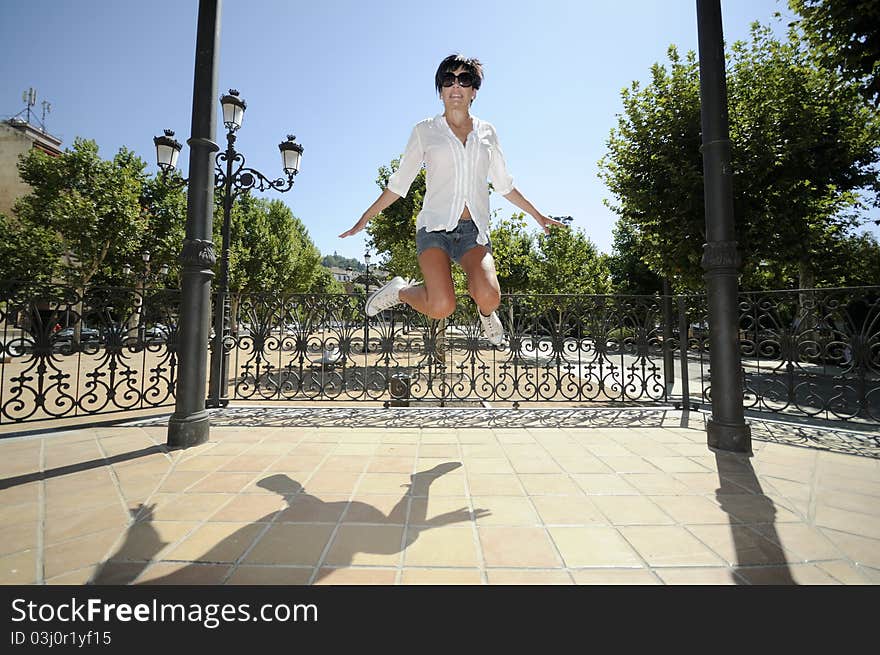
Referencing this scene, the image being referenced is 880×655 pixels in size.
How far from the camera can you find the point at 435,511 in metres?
2.41

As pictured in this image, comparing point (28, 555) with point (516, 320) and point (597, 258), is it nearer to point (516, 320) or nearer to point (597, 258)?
point (516, 320)

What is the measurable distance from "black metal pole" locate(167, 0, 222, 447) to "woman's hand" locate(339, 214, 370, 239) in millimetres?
1640

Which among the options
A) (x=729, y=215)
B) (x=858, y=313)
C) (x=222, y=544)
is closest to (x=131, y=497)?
(x=222, y=544)

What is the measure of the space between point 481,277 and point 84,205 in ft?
95.2

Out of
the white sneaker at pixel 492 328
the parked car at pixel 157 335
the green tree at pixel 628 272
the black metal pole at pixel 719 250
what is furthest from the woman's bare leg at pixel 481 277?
the green tree at pixel 628 272

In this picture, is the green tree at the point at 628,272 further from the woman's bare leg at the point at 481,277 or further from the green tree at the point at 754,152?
the woman's bare leg at the point at 481,277

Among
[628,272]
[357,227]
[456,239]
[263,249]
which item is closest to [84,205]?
[263,249]

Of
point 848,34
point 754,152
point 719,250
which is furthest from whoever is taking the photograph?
point 754,152

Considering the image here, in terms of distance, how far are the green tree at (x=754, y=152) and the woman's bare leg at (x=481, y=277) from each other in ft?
36.8

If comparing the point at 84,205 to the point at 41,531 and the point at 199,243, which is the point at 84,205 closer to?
the point at 199,243

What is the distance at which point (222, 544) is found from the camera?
1988 mm

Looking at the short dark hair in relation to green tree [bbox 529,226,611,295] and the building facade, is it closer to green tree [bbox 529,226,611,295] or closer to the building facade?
green tree [bbox 529,226,611,295]

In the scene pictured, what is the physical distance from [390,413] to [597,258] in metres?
32.1

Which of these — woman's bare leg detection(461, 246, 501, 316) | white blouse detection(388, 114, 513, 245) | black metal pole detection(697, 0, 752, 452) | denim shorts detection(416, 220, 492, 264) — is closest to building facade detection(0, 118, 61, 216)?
white blouse detection(388, 114, 513, 245)
